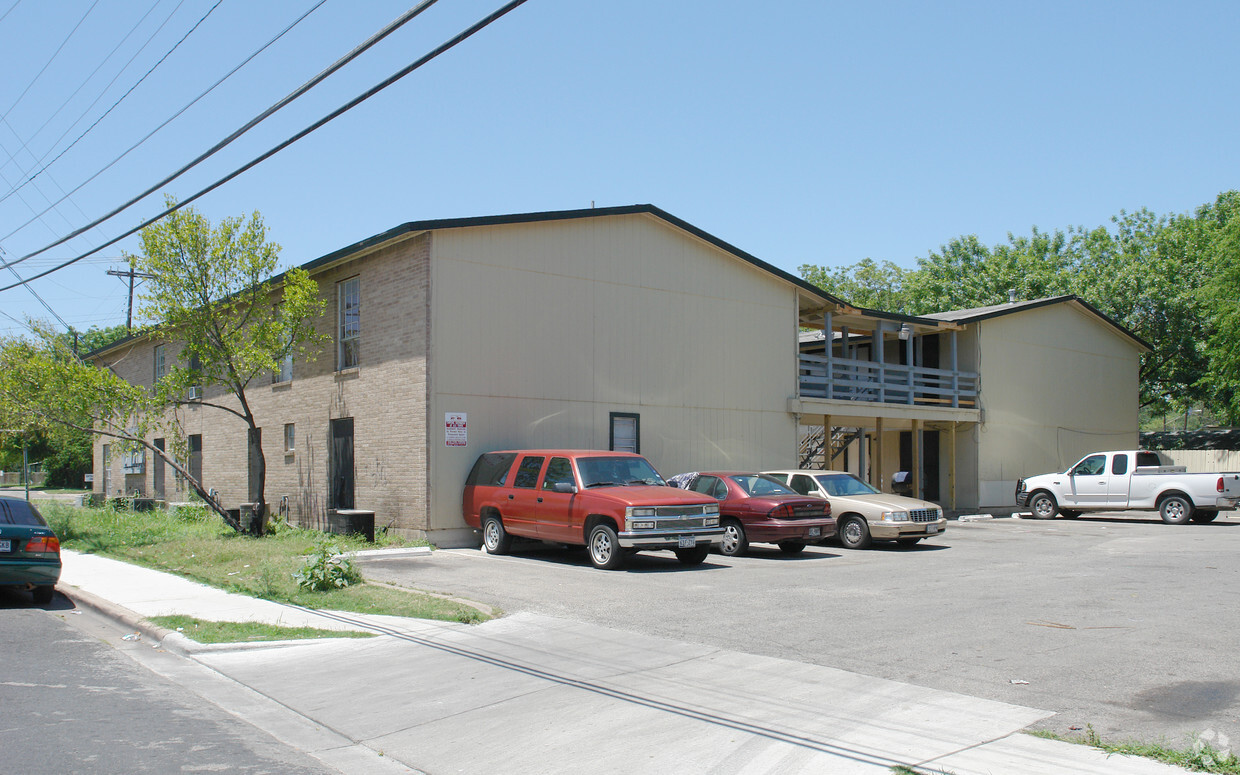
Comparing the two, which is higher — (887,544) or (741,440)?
(741,440)

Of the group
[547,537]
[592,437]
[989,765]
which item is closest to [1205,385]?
[592,437]

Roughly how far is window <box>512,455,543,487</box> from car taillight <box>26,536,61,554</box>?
7233 millimetres

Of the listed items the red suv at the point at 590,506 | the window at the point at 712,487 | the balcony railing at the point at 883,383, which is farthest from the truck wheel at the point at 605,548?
the balcony railing at the point at 883,383

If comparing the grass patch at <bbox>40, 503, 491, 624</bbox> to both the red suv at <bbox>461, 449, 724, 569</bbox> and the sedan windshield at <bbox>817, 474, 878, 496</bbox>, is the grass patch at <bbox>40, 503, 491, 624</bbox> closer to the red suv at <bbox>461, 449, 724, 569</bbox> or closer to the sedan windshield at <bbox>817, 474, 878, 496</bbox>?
the red suv at <bbox>461, 449, 724, 569</bbox>

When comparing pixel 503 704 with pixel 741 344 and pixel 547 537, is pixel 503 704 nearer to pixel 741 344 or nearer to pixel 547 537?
pixel 547 537

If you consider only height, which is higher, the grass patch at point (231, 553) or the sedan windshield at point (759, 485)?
the sedan windshield at point (759, 485)

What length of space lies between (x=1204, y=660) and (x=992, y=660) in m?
1.74

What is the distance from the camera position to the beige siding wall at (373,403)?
1925 centimetres

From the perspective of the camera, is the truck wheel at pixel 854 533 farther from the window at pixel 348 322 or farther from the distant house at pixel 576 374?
the window at pixel 348 322

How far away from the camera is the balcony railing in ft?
91.9

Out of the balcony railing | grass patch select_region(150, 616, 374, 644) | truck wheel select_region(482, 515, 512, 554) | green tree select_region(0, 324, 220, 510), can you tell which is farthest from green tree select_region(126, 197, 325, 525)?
the balcony railing

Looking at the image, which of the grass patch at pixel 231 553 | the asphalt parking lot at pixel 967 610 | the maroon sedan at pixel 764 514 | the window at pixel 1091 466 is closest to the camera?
the asphalt parking lot at pixel 967 610

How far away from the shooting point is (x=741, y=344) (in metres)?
25.2

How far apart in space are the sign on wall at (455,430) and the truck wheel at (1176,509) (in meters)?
18.4
